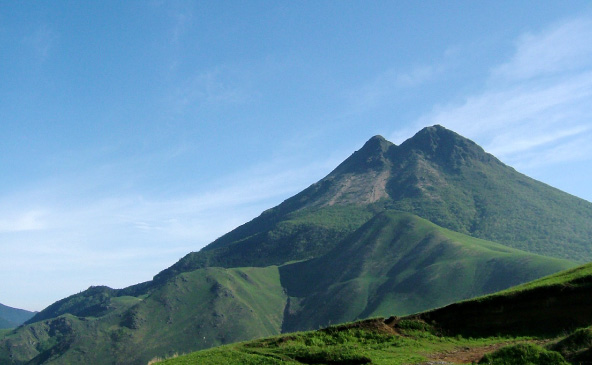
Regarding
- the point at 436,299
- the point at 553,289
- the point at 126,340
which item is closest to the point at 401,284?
the point at 436,299

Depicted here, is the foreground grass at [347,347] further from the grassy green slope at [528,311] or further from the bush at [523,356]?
the bush at [523,356]

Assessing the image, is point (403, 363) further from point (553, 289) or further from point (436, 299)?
point (436, 299)

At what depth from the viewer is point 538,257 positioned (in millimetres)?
180500

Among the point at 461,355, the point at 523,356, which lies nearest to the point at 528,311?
the point at 461,355

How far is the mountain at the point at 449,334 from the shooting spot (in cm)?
2739

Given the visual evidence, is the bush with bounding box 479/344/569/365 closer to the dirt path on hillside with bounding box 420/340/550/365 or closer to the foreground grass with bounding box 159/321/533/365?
the dirt path on hillside with bounding box 420/340/550/365

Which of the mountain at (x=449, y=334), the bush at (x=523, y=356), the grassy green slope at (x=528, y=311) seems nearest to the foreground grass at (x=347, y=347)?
the mountain at (x=449, y=334)

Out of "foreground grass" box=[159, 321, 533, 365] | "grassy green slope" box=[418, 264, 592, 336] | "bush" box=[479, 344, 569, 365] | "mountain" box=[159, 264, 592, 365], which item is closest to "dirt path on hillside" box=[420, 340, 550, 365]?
"mountain" box=[159, 264, 592, 365]

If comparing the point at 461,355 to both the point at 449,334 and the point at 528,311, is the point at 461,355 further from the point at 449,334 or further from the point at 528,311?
the point at 528,311

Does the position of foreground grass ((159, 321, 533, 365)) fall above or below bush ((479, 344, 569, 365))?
above

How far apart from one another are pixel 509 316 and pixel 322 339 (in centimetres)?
1219

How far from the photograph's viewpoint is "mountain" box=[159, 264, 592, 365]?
2739 cm

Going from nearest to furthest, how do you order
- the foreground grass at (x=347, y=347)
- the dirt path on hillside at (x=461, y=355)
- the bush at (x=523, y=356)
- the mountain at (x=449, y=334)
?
the bush at (x=523, y=356), the dirt path on hillside at (x=461, y=355), the foreground grass at (x=347, y=347), the mountain at (x=449, y=334)

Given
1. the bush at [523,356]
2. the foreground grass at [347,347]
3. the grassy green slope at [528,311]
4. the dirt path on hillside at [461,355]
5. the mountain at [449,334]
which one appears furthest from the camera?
the grassy green slope at [528,311]
